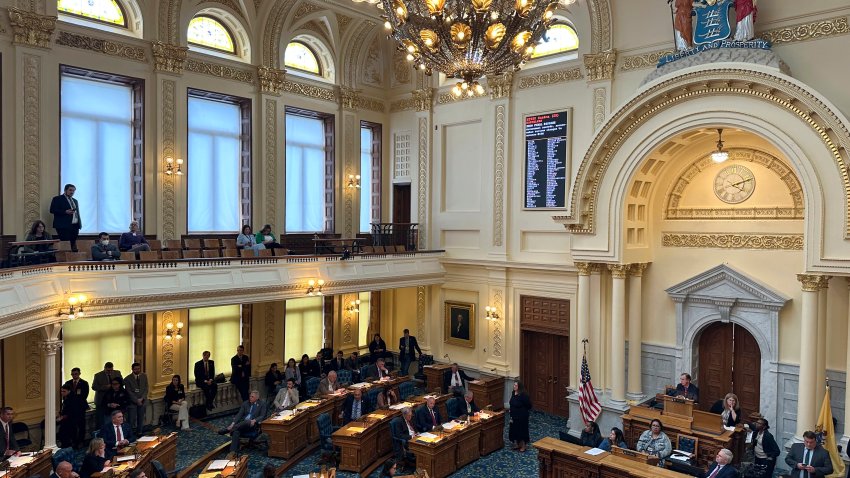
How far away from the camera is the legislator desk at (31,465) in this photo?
9.19 m

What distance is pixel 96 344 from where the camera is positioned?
46.6 feet

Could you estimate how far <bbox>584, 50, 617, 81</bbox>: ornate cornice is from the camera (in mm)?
14758

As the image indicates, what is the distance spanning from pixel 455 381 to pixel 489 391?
2.97ft

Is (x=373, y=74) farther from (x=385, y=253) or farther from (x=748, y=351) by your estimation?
(x=748, y=351)

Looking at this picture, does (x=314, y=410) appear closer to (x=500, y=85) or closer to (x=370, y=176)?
(x=370, y=176)

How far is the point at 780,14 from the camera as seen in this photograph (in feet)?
40.8

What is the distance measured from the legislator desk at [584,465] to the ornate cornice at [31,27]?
12.9m

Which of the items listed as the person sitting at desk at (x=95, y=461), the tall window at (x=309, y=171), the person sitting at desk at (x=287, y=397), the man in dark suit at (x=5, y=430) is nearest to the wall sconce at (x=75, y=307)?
the man in dark suit at (x=5, y=430)

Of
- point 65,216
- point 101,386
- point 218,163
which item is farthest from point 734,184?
point 101,386

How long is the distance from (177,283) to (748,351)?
39.8ft

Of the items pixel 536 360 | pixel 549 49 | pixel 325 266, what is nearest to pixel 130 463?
pixel 325 266

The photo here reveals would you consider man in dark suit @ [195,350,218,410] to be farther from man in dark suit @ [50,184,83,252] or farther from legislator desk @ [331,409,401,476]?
legislator desk @ [331,409,401,476]

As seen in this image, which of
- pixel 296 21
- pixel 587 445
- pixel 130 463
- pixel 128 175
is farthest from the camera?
pixel 296 21

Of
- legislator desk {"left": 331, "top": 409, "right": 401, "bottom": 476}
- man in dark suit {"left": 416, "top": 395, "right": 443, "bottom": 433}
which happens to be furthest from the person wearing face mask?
man in dark suit {"left": 416, "top": 395, "right": 443, "bottom": 433}
